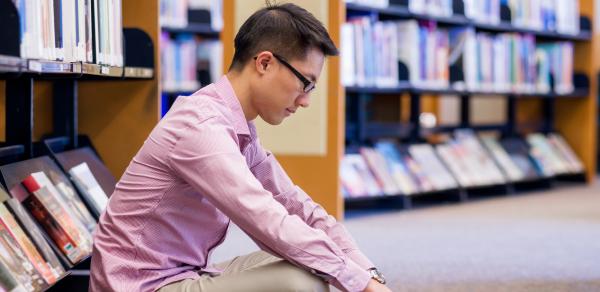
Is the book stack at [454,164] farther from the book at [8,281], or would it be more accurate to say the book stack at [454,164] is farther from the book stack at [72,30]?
the book at [8,281]

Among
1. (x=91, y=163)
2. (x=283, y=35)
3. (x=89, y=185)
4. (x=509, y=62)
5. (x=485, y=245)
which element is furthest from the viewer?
(x=509, y=62)

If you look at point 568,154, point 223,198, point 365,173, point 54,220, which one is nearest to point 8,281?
point 223,198

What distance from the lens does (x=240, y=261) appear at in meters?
1.87

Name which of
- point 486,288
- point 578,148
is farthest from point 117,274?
point 578,148

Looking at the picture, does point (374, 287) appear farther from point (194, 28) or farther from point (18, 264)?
point (194, 28)

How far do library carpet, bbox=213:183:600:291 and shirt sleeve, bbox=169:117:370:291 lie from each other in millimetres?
1246

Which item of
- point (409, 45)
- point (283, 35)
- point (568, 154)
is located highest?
point (409, 45)

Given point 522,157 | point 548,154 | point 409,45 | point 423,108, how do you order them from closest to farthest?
point 409,45
point 522,157
point 548,154
point 423,108

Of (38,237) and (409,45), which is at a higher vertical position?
(409,45)

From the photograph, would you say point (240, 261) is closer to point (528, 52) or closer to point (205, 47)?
point (205, 47)

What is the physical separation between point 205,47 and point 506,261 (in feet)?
8.83

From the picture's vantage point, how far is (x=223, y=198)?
1.52m

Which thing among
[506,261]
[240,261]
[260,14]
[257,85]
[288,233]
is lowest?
[506,261]

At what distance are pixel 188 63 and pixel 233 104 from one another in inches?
144
